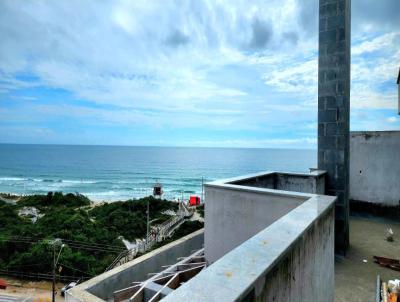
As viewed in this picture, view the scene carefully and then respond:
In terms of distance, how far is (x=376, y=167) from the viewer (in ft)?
23.0

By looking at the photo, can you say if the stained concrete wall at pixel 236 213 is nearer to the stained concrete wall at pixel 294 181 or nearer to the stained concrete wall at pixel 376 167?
the stained concrete wall at pixel 294 181

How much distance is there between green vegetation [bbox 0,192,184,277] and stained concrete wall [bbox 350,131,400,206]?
1643cm

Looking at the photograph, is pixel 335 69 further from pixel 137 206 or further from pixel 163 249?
pixel 137 206

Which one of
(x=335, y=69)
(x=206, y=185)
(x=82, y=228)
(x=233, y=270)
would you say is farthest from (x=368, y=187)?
(x=82, y=228)

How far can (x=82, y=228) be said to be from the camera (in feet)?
85.6

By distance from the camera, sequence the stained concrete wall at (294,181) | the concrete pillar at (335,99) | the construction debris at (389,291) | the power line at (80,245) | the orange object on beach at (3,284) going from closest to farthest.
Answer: the construction debris at (389,291), the stained concrete wall at (294,181), the concrete pillar at (335,99), the orange object on beach at (3,284), the power line at (80,245)

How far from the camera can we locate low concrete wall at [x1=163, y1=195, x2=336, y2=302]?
3.99 ft

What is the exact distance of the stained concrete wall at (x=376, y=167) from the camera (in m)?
6.74

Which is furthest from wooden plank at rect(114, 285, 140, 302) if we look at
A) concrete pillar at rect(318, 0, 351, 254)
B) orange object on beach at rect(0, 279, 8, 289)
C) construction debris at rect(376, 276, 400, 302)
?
orange object on beach at rect(0, 279, 8, 289)

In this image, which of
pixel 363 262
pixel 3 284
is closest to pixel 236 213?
pixel 363 262

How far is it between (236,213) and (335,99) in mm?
3362

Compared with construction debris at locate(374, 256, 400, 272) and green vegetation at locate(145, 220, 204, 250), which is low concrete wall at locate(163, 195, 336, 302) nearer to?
construction debris at locate(374, 256, 400, 272)

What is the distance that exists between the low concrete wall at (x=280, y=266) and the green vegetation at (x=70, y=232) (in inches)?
715

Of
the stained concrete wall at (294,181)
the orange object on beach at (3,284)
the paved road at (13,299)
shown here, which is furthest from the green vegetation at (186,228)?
the stained concrete wall at (294,181)
